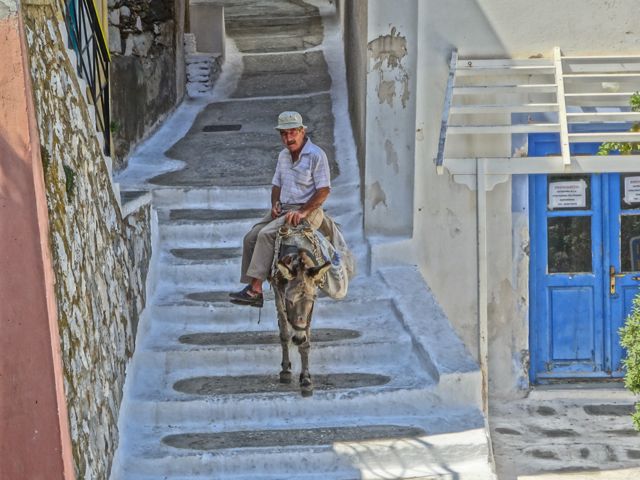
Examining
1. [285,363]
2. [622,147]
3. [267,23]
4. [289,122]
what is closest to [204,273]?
[285,363]

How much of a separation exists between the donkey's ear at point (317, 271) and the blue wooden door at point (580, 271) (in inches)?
150

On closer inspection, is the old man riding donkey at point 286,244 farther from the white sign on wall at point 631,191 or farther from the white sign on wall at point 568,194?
the white sign on wall at point 631,191

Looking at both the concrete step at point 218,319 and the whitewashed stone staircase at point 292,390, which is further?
the concrete step at point 218,319

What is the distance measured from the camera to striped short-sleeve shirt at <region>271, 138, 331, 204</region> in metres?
8.96

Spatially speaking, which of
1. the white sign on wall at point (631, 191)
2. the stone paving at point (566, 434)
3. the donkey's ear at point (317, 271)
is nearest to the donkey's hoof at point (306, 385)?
the donkey's ear at point (317, 271)

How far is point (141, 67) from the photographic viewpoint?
14.0 m

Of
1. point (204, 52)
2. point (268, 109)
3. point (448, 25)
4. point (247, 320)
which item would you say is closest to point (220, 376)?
point (247, 320)

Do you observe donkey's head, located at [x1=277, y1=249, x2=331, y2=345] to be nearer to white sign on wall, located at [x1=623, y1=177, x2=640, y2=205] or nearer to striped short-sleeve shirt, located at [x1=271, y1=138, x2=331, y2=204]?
striped short-sleeve shirt, located at [x1=271, y1=138, x2=331, y2=204]

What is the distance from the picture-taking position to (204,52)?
18.9 meters

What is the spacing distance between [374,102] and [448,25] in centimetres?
96

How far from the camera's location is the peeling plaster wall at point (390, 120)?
37.7ft

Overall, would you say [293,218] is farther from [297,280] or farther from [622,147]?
[622,147]

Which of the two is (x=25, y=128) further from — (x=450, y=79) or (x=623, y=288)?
(x=623, y=288)

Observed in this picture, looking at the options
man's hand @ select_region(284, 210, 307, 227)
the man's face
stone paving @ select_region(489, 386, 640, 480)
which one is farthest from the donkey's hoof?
stone paving @ select_region(489, 386, 640, 480)
